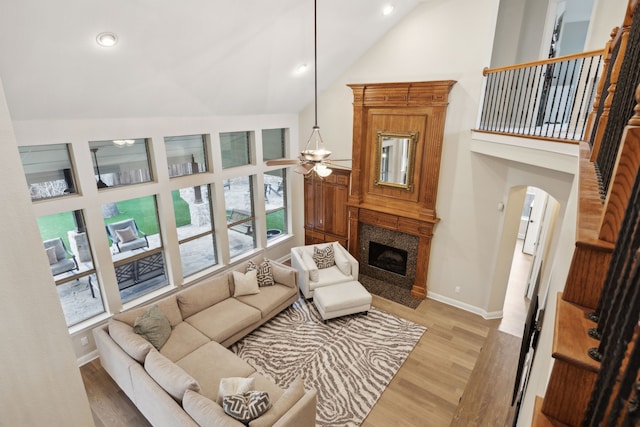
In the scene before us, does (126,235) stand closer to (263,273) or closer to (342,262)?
(263,273)

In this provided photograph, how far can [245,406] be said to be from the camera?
303cm

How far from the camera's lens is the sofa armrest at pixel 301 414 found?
3.04 m

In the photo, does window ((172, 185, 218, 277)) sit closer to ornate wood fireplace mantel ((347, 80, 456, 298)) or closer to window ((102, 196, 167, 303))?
window ((102, 196, 167, 303))

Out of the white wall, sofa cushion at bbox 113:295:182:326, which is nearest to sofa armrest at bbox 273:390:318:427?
the white wall

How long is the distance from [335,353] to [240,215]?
137 inches

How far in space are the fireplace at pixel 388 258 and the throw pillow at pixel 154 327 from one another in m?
4.06

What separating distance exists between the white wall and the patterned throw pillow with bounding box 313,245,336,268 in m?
5.11

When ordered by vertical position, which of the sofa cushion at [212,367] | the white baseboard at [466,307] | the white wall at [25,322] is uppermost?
the white wall at [25,322]

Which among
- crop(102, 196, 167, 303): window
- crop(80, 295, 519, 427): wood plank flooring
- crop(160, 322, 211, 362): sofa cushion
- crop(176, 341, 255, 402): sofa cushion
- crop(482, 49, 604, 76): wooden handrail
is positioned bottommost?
crop(80, 295, 519, 427): wood plank flooring

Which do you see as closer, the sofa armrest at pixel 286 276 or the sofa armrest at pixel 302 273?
the sofa armrest at pixel 286 276

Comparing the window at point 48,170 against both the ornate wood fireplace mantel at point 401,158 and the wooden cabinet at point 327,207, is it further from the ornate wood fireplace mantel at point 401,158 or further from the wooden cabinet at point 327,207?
the ornate wood fireplace mantel at point 401,158

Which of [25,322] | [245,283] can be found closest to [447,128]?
[245,283]

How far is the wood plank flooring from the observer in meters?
3.99

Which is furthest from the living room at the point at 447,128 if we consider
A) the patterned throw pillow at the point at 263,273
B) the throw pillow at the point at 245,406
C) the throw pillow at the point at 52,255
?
the throw pillow at the point at 245,406
